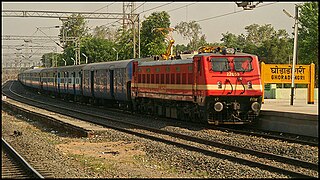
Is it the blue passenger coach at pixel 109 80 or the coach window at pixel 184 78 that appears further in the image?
the blue passenger coach at pixel 109 80

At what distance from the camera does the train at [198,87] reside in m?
19.8

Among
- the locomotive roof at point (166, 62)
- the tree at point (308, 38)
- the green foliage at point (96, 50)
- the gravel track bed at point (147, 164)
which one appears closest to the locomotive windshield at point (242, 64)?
the locomotive roof at point (166, 62)

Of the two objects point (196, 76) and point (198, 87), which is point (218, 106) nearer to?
point (198, 87)

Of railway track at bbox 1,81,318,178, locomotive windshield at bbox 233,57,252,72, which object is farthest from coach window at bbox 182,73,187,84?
railway track at bbox 1,81,318,178

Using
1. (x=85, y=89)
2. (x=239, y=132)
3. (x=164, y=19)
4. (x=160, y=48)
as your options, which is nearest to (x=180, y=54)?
(x=239, y=132)

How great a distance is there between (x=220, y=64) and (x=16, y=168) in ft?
32.4

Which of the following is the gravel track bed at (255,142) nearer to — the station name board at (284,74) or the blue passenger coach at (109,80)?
the station name board at (284,74)

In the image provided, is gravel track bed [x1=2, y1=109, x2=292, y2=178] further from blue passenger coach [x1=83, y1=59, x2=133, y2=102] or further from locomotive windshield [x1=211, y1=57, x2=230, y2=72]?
blue passenger coach [x1=83, y1=59, x2=133, y2=102]

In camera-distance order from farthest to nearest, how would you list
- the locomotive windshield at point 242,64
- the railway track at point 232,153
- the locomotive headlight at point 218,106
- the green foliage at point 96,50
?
the green foliage at point 96,50 → the locomotive windshield at point 242,64 → the locomotive headlight at point 218,106 → the railway track at point 232,153

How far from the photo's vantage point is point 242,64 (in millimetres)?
20344

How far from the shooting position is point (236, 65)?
2023 cm

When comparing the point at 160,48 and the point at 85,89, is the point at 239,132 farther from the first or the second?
the point at 160,48

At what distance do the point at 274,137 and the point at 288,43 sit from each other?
69.6 metres

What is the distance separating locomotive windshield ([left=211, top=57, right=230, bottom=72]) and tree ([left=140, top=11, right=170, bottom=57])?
3311 centimetres
